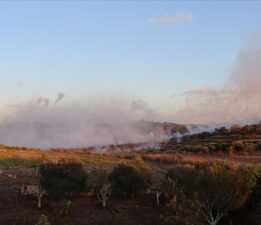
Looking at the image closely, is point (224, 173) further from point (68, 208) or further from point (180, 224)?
point (68, 208)

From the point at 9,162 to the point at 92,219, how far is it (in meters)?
23.5

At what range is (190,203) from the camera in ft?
95.9

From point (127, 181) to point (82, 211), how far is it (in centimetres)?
523

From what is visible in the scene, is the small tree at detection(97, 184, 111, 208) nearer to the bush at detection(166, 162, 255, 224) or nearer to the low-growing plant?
the low-growing plant

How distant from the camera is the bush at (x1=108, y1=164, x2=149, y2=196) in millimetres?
37312

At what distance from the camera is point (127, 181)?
37.1m

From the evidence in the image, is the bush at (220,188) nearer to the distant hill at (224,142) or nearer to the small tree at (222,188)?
the small tree at (222,188)

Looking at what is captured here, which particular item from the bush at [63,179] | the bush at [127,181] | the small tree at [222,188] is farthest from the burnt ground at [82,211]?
the small tree at [222,188]

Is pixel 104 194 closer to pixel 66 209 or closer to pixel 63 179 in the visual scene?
pixel 63 179

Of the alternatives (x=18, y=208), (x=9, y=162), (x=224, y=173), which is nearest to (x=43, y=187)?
(x=18, y=208)

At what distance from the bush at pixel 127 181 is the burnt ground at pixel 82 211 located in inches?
31.3

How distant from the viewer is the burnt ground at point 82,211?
3103 centimetres

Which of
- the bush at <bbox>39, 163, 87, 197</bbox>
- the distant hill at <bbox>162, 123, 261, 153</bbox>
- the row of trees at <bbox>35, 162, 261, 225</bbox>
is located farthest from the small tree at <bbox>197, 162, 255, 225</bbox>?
the distant hill at <bbox>162, 123, 261, 153</bbox>

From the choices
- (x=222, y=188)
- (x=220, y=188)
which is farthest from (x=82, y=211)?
(x=222, y=188)
